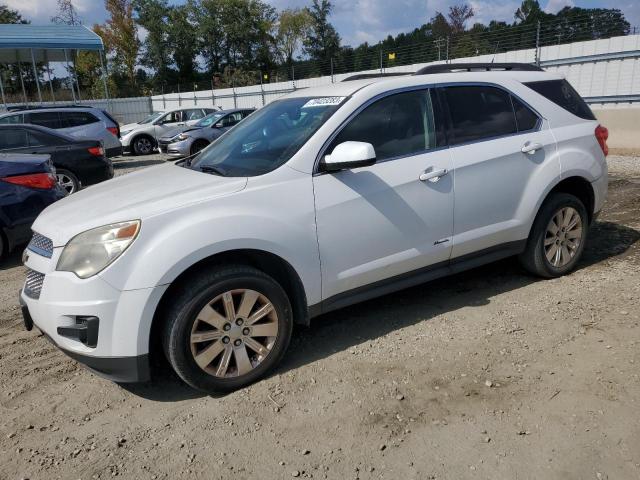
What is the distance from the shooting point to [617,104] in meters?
12.0

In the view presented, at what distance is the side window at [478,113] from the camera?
400 centimetres

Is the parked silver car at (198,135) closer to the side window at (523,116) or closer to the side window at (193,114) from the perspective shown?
the side window at (193,114)

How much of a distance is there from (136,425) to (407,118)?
2.67 meters

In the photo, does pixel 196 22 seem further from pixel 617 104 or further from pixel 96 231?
pixel 96 231

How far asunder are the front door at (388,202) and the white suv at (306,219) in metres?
0.01

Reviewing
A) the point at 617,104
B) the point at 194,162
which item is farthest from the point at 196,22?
the point at 194,162

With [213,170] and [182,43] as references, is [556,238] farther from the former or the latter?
[182,43]

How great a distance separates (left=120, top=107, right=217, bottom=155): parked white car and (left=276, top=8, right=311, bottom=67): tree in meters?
54.2

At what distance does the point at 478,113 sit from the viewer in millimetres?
4129

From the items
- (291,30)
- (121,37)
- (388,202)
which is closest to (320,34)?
(291,30)

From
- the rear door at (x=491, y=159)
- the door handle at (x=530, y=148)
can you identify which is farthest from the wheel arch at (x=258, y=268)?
the door handle at (x=530, y=148)

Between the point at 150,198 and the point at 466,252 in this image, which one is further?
the point at 466,252

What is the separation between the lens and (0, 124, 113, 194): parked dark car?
9.23 metres

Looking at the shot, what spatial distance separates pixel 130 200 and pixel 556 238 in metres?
3.48
